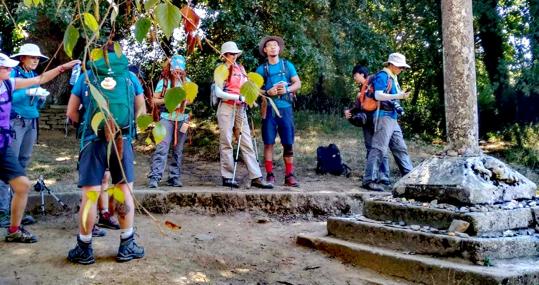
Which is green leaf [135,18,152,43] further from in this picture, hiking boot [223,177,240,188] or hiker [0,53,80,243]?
hiking boot [223,177,240,188]

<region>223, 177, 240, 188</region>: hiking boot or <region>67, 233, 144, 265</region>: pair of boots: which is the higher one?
<region>223, 177, 240, 188</region>: hiking boot

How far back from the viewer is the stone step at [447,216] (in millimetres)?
4402

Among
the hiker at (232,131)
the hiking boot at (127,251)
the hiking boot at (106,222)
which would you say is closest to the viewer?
the hiking boot at (127,251)

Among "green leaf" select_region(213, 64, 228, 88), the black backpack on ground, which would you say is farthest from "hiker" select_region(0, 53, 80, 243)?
the black backpack on ground

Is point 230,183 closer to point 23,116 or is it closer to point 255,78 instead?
point 23,116

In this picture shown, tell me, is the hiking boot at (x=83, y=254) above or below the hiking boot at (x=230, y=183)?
below

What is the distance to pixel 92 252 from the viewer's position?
4.24m

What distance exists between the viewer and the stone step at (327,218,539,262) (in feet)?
13.7

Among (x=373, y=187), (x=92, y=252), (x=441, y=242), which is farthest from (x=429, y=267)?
(x=373, y=187)

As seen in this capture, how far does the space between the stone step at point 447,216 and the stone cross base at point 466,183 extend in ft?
0.54

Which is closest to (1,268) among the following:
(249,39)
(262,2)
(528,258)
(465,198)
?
(465,198)

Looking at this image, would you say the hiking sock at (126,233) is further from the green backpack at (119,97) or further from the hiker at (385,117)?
the hiker at (385,117)

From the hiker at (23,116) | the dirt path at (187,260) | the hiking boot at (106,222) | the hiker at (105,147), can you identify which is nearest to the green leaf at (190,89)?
the hiker at (105,147)

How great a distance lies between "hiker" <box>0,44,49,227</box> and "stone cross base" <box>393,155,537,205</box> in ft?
13.1
